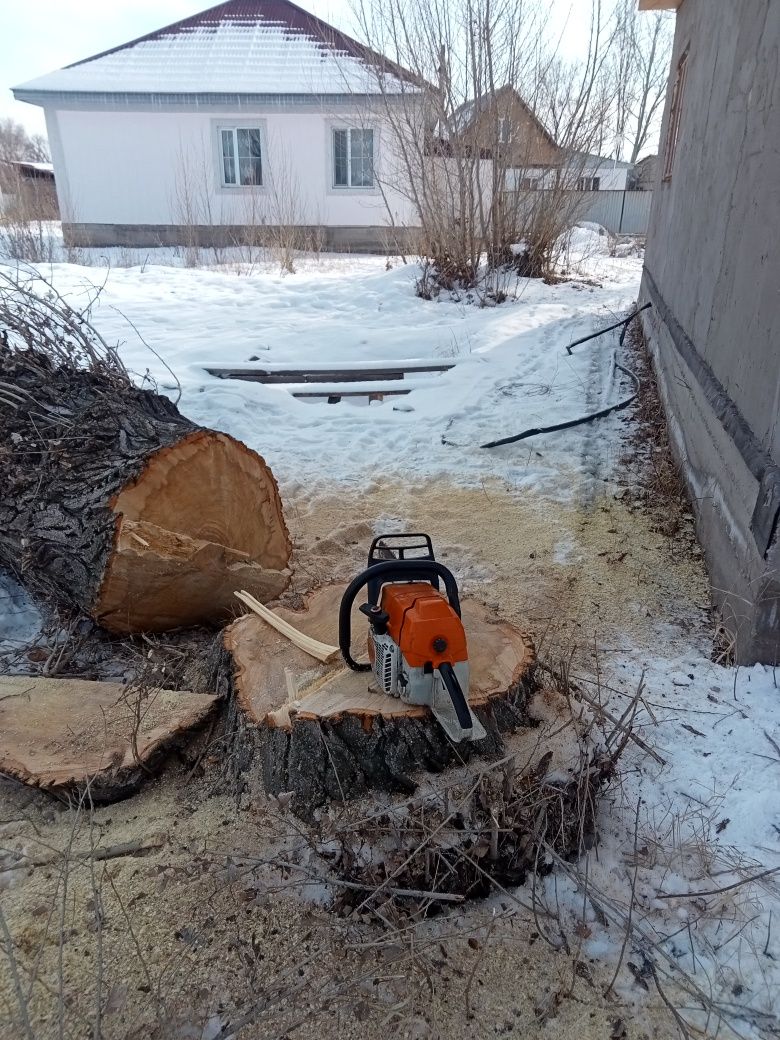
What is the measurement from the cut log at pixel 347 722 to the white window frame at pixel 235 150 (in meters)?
15.6

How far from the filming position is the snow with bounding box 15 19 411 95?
14.7m

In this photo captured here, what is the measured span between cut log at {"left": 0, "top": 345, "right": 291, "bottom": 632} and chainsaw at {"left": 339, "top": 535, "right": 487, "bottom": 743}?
38.3 inches

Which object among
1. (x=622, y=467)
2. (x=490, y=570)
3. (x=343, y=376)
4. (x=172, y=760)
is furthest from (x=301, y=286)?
(x=172, y=760)

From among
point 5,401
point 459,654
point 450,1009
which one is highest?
point 5,401

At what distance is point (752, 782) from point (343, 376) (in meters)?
5.25

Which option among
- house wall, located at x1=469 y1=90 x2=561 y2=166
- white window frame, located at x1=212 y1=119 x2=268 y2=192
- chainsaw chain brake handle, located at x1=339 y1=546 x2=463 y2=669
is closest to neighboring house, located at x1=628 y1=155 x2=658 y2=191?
white window frame, located at x1=212 y1=119 x2=268 y2=192

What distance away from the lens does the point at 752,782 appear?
6.38ft

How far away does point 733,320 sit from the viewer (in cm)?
300

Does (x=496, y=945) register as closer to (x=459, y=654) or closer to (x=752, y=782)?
(x=459, y=654)

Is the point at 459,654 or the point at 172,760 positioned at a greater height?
the point at 459,654

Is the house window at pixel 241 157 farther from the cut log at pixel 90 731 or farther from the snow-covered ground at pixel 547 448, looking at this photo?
the cut log at pixel 90 731

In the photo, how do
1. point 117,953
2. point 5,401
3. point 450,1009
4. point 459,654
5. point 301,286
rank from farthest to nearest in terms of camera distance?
point 301,286
point 5,401
point 459,654
point 117,953
point 450,1009

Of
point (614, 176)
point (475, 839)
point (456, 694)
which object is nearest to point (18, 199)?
point (456, 694)

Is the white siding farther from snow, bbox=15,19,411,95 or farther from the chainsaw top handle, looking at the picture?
the chainsaw top handle
